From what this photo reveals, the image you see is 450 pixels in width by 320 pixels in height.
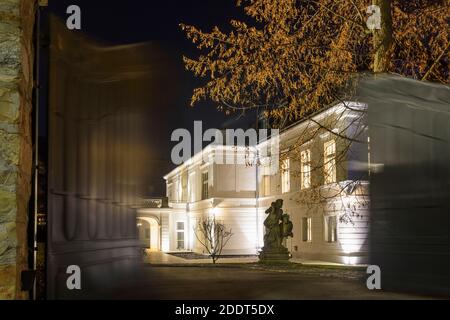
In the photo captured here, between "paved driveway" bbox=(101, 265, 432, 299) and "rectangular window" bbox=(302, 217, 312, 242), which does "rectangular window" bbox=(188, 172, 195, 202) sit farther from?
"paved driveway" bbox=(101, 265, 432, 299)

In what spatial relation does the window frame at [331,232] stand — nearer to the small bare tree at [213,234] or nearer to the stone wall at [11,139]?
the small bare tree at [213,234]

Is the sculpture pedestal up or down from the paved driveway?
down

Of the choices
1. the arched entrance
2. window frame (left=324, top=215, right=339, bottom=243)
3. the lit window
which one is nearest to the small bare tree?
the arched entrance

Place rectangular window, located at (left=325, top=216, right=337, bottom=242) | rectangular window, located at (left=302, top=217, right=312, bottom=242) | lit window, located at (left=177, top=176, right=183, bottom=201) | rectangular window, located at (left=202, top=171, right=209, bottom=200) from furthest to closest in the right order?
lit window, located at (left=177, top=176, right=183, bottom=201) → rectangular window, located at (left=202, top=171, right=209, bottom=200) → rectangular window, located at (left=302, top=217, right=312, bottom=242) → rectangular window, located at (left=325, top=216, right=337, bottom=242)

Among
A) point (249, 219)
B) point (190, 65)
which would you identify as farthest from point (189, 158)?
point (190, 65)

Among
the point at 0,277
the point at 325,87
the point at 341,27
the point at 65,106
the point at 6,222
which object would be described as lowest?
the point at 0,277

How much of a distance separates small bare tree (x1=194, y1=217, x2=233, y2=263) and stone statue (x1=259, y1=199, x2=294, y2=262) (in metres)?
7.78

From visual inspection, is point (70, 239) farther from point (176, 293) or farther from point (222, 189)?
point (222, 189)

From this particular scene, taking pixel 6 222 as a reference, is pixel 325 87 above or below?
above

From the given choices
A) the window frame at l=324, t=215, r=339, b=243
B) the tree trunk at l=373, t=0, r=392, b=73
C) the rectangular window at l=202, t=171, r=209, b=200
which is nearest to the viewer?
the tree trunk at l=373, t=0, r=392, b=73

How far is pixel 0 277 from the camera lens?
2.43m

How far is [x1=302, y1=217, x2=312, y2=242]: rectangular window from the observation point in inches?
1108
